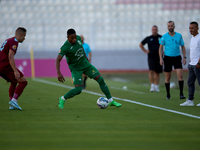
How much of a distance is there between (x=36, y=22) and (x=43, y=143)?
20.7m

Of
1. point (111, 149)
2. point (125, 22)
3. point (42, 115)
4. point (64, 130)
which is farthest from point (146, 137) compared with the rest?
point (125, 22)

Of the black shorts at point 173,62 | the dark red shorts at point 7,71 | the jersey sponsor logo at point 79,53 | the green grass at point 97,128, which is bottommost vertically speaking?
the green grass at point 97,128

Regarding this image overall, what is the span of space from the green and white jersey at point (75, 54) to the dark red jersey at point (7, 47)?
3.11 ft

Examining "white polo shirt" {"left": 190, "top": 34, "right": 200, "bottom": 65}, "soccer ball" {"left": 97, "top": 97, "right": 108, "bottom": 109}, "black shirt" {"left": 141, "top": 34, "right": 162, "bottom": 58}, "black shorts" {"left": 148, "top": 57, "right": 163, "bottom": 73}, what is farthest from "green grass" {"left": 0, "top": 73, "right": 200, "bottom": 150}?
"black shirt" {"left": 141, "top": 34, "right": 162, "bottom": 58}

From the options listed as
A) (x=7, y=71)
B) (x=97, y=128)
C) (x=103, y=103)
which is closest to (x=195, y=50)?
(x=103, y=103)

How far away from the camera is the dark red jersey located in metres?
7.13

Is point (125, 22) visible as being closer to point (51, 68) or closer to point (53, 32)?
point (53, 32)

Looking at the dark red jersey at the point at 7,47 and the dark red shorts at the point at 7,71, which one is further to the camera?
the dark red shorts at the point at 7,71

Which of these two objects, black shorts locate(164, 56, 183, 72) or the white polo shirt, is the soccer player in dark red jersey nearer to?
the white polo shirt

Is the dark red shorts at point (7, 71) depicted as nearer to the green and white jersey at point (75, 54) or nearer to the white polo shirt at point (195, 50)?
the green and white jersey at point (75, 54)

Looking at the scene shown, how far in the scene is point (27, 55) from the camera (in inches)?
926

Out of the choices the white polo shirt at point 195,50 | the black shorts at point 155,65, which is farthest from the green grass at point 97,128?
the black shorts at point 155,65

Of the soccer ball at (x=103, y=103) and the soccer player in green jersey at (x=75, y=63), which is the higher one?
the soccer player in green jersey at (x=75, y=63)

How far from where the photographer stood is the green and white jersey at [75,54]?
7371 mm
